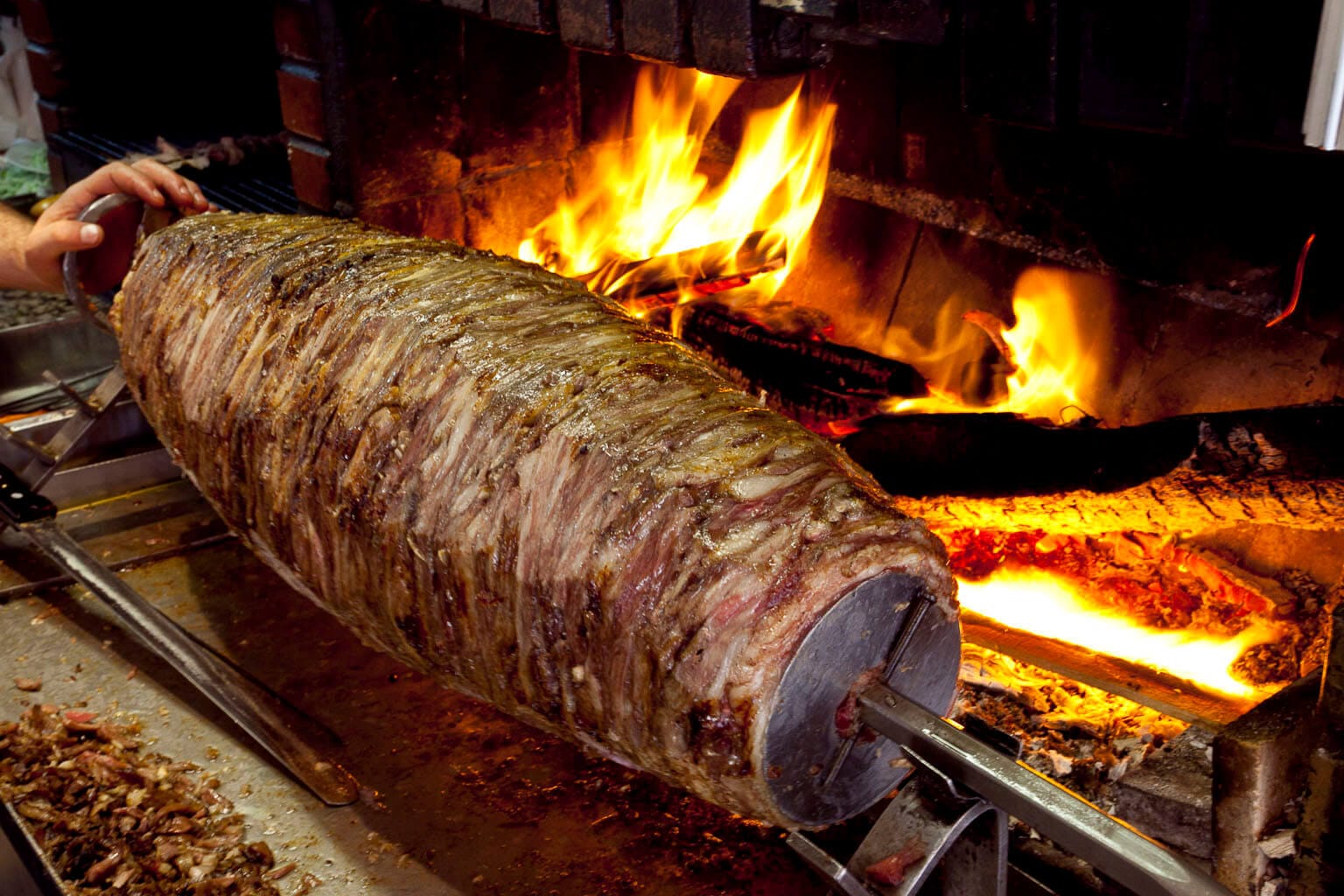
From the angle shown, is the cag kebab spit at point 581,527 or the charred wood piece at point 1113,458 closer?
the cag kebab spit at point 581,527

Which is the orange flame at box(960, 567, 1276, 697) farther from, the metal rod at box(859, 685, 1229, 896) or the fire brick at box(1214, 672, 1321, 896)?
the metal rod at box(859, 685, 1229, 896)

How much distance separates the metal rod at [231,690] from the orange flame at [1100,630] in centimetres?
171

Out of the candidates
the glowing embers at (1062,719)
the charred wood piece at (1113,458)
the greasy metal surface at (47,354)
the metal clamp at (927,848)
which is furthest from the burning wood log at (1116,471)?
the greasy metal surface at (47,354)

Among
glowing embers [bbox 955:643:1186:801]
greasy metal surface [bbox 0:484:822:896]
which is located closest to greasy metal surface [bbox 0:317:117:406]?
greasy metal surface [bbox 0:484:822:896]

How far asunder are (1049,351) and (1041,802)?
2.19 meters

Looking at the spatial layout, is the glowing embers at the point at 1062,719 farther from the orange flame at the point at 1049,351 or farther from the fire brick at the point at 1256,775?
the orange flame at the point at 1049,351

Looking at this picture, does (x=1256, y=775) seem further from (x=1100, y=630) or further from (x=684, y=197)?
(x=684, y=197)

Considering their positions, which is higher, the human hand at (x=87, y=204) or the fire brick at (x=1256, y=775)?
the human hand at (x=87, y=204)

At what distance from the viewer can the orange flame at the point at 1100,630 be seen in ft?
9.45

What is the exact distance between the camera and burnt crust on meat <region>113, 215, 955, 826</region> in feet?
5.49

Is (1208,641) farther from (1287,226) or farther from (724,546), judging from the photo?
(724,546)

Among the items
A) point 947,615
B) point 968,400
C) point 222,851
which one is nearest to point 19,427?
point 222,851

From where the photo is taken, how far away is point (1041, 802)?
4.59ft

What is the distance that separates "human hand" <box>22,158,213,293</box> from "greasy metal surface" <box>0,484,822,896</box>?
100cm
